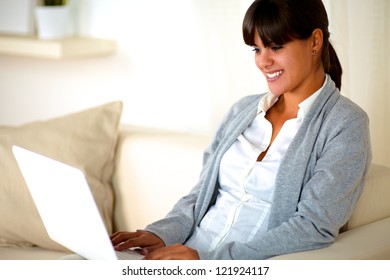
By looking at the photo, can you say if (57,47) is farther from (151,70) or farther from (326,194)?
(326,194)

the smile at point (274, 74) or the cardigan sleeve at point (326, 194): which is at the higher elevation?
the smile at point (274, 74)

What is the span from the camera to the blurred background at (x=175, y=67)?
1.81 meters

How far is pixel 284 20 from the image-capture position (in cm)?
153

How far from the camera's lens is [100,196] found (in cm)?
212

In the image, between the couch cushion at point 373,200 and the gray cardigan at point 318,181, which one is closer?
the gray cardigan at point 318,181

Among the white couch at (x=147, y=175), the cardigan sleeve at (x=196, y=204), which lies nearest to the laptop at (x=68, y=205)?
the cardigan sleeve at (x=196, y=204)

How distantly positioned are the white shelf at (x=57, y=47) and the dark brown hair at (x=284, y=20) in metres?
1.03

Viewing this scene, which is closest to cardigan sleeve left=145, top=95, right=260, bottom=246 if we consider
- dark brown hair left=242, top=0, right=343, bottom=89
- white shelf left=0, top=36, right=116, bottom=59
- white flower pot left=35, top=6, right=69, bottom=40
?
dark brown hair left=242, top=0, right=343, bottom=89

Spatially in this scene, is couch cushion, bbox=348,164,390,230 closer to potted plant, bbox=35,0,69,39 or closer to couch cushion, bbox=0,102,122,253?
couch cushion, bbox=0,102,122,253

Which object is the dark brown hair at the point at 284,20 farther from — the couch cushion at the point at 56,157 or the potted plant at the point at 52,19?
the potted plant at the point at 52,19

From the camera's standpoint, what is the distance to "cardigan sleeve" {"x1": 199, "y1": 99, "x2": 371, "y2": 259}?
147 cm

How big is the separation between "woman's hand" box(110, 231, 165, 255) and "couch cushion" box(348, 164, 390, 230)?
42cm

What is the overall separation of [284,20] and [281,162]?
283mm

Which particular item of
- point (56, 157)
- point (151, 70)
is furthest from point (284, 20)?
point (151, 70)
